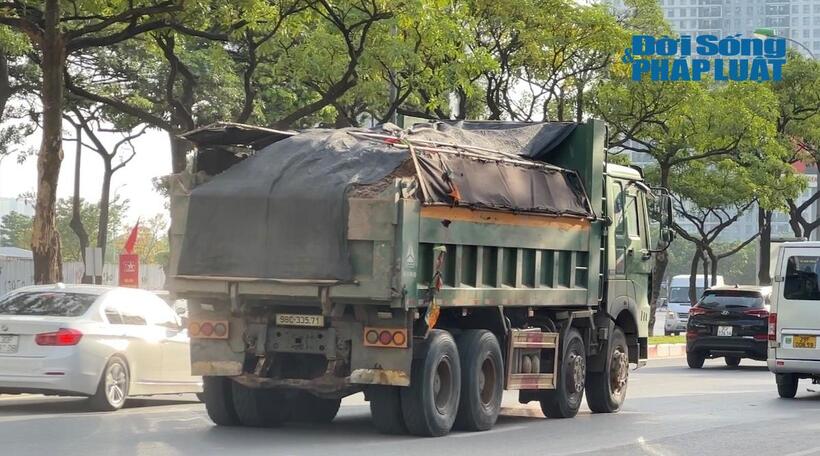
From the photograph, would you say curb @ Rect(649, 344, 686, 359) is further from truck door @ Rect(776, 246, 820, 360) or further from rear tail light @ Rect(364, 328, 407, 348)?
rear tail light @ Rect(364, 328, 407, 348)

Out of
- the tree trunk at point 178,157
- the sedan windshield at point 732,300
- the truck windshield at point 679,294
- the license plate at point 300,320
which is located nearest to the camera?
the license plate at point 300,320

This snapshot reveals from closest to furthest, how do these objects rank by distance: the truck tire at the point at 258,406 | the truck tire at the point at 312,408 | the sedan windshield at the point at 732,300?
the truck tire at the point at 258,406, the truck tire at the point at 312,408, the sedan windshield at the point at 732,300

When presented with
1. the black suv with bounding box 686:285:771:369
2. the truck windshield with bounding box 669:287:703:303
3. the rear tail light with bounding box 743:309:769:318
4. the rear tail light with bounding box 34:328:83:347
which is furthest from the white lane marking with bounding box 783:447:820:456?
the truck windshield with bounding box 669:287:703:303

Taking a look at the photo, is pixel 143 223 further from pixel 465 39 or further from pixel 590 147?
pixel 590 147

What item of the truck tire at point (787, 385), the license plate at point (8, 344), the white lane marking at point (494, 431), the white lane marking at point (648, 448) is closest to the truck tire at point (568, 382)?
the white lane marking at point (494, 431)

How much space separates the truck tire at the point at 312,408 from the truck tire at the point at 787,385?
759 centimetres

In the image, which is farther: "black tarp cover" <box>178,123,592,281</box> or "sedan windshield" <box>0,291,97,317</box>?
"sedan windshield" <box>0,291,97,317</box>

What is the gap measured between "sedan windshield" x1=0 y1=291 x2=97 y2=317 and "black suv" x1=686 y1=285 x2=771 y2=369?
603 inches

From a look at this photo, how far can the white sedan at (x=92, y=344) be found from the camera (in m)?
15.2

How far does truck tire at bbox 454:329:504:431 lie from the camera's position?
A: 13.8 metres

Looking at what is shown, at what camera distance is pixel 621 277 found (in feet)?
57.3

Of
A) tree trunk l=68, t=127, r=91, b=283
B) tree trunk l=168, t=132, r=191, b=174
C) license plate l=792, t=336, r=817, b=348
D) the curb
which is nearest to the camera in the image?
license plate l=792, t=336, r=817, b=348

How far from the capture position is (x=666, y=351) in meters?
35.4

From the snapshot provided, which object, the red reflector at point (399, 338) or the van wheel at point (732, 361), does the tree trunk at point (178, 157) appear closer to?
the van wheel at point (732, 361)
